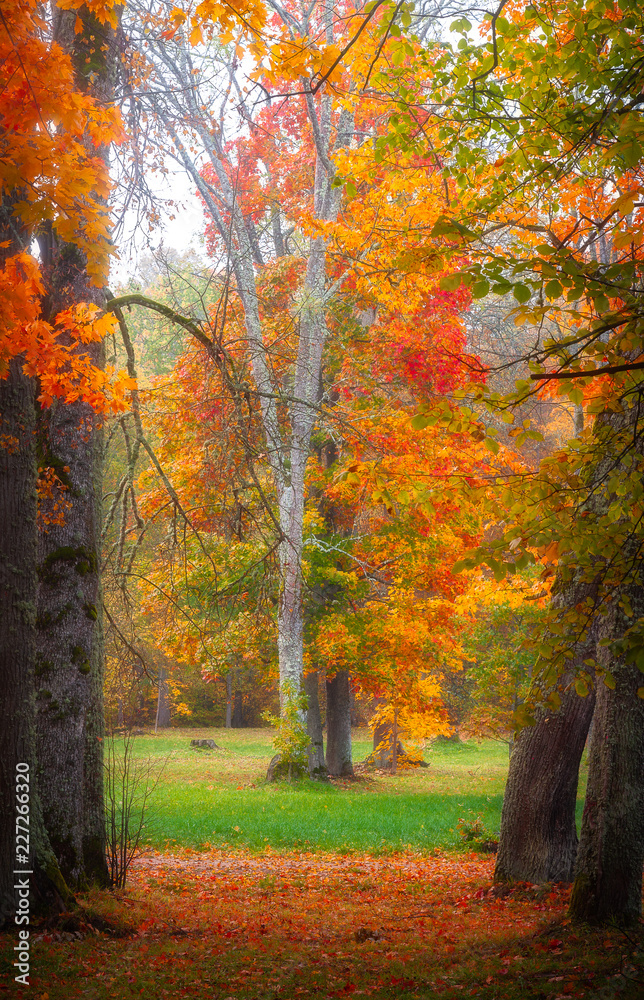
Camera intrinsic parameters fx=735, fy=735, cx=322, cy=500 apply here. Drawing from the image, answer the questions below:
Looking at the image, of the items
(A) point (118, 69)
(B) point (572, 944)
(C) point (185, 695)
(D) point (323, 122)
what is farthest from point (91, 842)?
(C) point (185, 695)

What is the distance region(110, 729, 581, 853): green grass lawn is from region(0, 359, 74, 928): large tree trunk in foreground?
271cm

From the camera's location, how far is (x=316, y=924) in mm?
5938

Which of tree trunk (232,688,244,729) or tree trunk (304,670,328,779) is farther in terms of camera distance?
tree trunk (232,688,244,729)

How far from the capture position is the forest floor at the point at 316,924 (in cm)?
409

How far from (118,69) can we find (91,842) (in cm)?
655

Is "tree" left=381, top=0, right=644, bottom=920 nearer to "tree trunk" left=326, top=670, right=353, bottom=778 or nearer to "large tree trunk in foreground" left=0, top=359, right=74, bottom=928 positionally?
"large tree trunk in foreground" left=0, top=359, right=74, bottom=928

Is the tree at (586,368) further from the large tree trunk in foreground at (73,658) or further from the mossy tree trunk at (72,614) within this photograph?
the large tree trunk in foreground at (73,658)

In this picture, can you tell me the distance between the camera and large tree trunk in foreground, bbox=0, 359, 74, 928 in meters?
4.15

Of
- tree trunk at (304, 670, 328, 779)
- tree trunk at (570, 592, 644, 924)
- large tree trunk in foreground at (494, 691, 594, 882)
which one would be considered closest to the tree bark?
large tree trunk in foreground at (494, 691, 594, 882)

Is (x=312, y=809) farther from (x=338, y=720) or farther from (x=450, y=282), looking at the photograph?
(x=450, y=282)

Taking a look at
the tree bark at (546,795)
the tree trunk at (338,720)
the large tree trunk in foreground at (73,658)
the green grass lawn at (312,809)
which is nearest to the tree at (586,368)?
the tree bark at (546,795)

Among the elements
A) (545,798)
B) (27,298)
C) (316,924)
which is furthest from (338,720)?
(27,298)

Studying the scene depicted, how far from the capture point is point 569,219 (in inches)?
345

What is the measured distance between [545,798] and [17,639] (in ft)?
15.9
